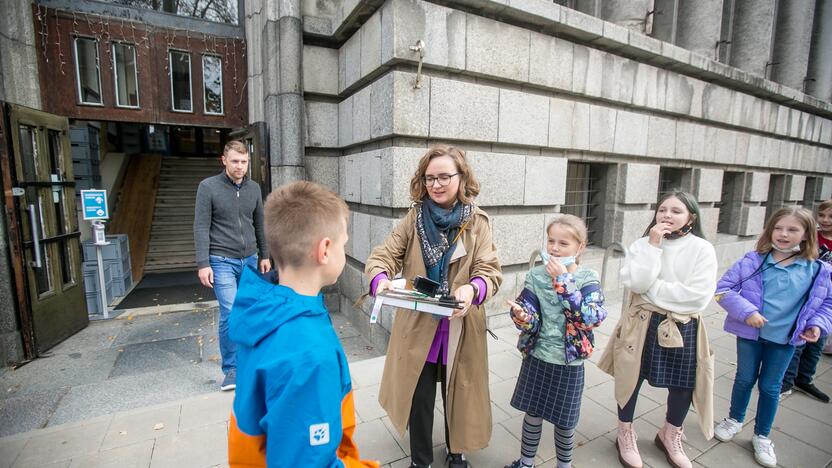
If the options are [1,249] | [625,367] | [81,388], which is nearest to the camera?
[625,367]

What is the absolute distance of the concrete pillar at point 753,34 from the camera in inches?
346

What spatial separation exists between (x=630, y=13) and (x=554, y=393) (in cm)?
667

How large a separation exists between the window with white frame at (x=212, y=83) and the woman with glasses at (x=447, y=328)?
5.14 meters

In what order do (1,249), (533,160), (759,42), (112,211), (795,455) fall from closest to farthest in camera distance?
(795,455) → (1,249) → (533,160) → (759,42) → (112,211)

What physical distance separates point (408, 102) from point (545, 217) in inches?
101

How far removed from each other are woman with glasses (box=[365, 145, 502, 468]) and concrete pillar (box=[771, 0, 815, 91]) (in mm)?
12512

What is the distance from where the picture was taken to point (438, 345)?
8.18ft

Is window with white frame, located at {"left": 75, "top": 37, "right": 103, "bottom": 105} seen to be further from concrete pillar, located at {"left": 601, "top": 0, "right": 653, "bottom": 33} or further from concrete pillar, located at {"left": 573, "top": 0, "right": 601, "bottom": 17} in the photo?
concrete pillar, located at {"left": 601, "top": 0, "right": 653, "bottom": 33}

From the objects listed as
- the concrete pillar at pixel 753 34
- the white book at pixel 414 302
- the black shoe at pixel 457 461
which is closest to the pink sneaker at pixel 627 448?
the black shoe at pixel 457 461

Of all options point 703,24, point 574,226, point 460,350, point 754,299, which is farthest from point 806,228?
point 703,24

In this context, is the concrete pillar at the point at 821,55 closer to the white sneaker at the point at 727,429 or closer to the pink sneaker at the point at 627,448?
the white sneaker at the point at 727,429

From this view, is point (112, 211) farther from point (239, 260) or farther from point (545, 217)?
point (545, 217)

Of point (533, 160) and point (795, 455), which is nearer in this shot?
point (795, 455)

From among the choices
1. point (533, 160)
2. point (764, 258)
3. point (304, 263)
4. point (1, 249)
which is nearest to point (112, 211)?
point (1, 249)
